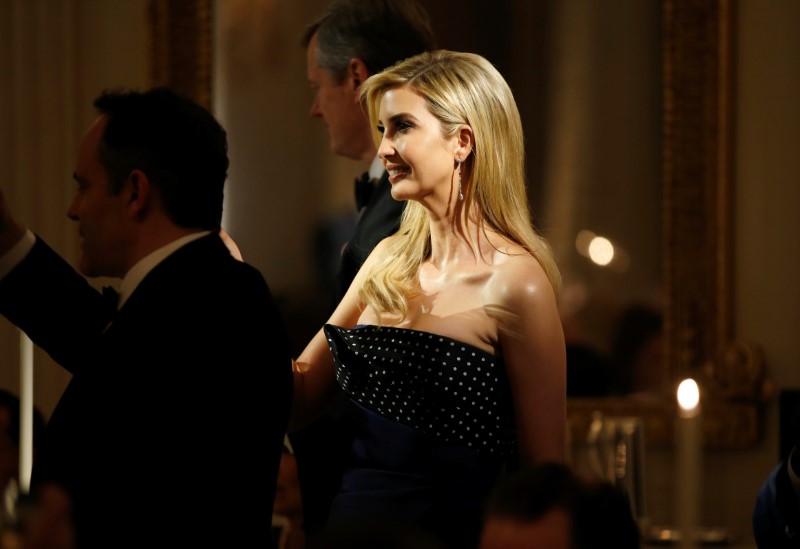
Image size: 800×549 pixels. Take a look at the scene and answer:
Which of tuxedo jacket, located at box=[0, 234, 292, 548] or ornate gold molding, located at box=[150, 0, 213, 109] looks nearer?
tuxedo jacket, located at box=[0, 234, 292, 548]

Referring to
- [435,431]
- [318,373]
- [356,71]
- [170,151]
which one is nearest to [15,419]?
[318,373]

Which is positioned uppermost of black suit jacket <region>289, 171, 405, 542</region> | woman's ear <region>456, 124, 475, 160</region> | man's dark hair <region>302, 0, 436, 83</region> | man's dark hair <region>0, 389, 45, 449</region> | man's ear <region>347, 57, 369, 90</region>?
man's dark hair <region>302, 0, 436, 83</region>

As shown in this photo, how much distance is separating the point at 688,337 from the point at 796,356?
0.36m

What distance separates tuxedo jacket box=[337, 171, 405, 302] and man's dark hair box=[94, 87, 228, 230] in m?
0.76

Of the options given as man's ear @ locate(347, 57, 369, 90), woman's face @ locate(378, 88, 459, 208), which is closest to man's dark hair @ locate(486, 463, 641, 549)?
woman's face @ locate(378, 88, 459, 208)

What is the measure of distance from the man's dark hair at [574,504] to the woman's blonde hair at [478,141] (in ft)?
2.75

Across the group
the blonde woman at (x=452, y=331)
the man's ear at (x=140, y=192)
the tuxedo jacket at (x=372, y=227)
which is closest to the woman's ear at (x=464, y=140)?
the blonde woman at (x=452, y=331)

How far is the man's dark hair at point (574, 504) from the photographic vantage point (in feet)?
5.16

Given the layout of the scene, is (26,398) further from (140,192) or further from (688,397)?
(688,397)

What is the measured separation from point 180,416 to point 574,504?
0.62 m

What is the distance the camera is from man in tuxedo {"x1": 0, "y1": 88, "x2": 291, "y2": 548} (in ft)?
6.11

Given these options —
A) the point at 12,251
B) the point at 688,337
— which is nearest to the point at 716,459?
the point at 688,337

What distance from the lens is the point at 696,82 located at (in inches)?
175

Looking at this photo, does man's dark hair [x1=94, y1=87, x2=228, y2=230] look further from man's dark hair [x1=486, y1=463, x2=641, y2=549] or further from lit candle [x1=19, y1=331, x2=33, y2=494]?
man's dark hair [x1=486, y1=463, x2=641, y2=549]
